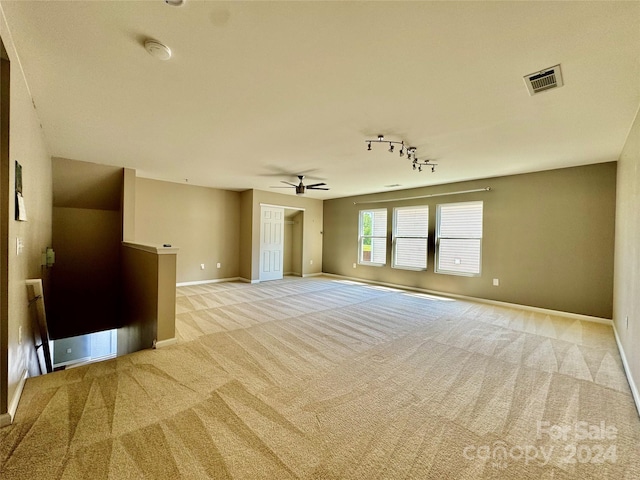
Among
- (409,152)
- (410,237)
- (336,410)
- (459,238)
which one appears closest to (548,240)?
(459,238)

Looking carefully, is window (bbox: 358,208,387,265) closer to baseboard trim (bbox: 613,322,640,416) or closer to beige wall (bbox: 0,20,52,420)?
baseboard trim (bbox: 613,322,640,416)

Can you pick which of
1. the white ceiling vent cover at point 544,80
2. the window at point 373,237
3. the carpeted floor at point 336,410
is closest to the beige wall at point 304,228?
the window at point 373,237

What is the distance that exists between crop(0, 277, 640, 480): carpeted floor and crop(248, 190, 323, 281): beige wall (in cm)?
364

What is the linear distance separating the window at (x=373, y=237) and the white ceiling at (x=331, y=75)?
357 centimetres

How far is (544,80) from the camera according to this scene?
2.02 m

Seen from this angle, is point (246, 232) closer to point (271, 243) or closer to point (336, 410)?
point (271, 243)

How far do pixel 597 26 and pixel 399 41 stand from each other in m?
1.10

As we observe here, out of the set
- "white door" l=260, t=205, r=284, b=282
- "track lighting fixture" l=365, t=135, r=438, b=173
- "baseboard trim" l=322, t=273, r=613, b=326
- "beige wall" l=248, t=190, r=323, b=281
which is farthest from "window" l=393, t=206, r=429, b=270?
"white door" l=260, t=205, r=284, b=282

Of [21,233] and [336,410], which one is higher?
[21,233]

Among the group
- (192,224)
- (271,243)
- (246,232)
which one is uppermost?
(192,224)

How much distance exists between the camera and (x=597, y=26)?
1514mm

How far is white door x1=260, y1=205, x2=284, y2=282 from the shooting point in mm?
7316

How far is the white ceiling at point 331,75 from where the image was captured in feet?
4.89

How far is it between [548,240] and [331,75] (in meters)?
4.87
